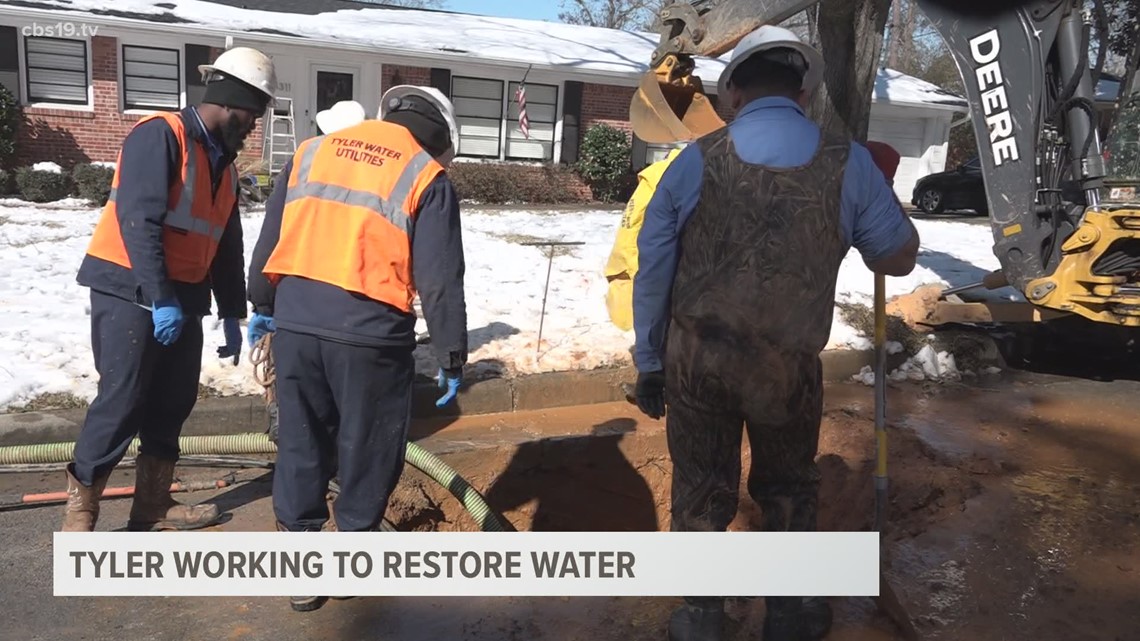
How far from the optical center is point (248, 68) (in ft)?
11.9

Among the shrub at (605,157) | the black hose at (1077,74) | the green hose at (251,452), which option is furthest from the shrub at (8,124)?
the black hose at (1077,74)

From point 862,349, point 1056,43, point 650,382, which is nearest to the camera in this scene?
point 650,382

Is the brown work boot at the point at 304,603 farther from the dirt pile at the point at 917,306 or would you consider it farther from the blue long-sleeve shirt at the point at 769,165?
the dirt pile at the point at 917,306

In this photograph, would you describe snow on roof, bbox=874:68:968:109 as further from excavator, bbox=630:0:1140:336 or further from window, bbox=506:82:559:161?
excavator, bbox=630:0:1140:336

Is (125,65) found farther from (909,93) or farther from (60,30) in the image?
(909,93)

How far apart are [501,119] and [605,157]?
2243 millimetres

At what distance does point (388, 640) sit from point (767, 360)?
168 centimetres

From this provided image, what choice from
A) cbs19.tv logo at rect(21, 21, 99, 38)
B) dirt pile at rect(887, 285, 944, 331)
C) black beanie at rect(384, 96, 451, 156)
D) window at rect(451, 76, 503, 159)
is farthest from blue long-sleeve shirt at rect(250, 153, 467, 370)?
window at rect(451, 76, 503, 159)

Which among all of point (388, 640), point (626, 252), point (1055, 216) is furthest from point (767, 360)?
point (1055, 216)

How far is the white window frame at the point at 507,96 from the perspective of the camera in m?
17.2

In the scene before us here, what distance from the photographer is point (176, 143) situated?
3.48 m

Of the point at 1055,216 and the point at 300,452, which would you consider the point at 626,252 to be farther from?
the point at 1055,216

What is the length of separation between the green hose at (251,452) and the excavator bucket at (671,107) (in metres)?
2.35

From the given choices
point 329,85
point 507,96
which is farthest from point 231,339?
point 507,96
